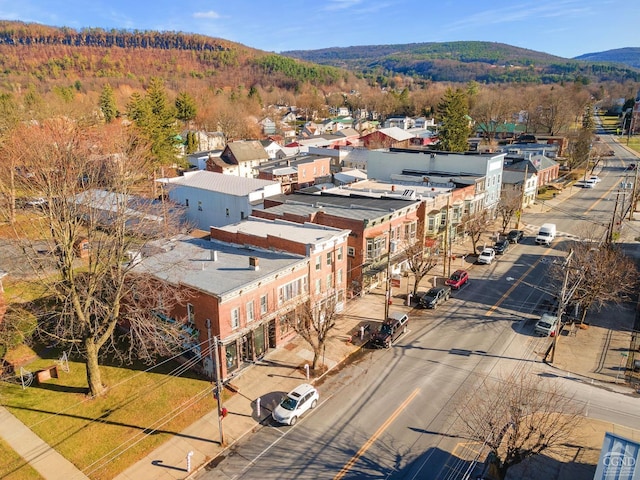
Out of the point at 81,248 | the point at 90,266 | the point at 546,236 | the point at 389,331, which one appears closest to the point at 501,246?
the point at 546,236

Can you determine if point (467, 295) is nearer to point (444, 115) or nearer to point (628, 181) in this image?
point (444, 115)

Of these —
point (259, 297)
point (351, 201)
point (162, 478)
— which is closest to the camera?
point (162, 478)

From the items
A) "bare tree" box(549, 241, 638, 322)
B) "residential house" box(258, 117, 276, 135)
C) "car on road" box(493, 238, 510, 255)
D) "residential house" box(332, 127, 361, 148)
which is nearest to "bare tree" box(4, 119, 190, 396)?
"bare tree" box(549, 241, 638, 322)

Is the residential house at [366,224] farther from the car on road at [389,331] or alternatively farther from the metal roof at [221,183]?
the metal roof at [221,183]

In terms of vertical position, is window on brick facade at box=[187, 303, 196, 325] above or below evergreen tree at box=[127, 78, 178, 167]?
below

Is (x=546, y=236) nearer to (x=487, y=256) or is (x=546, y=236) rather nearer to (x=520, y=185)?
A: (x=487, y=256)

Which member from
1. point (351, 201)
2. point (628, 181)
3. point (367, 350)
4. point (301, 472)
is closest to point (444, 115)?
point (628, 181)

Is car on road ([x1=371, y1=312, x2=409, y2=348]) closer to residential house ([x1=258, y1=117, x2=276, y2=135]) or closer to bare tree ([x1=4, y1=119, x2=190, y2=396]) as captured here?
bare tree ([x1=4, y1=119, x2=190, y2=396])
